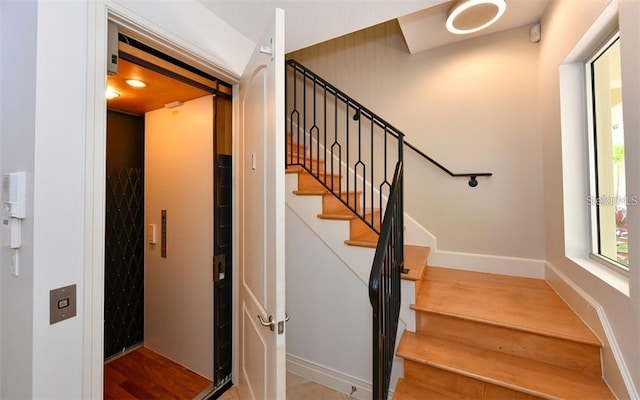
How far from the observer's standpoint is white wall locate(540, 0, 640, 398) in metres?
1.13

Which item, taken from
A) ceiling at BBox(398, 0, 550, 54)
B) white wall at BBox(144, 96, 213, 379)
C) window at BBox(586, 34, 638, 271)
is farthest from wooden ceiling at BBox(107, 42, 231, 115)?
window at BBox(586, 34, 638, 271)

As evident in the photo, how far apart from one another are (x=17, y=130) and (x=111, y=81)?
1.11 meters

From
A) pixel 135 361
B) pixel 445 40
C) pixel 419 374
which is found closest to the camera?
pixel 419 374

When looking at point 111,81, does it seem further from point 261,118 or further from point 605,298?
point 605,298

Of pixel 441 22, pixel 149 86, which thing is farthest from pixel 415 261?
pixel 149 86

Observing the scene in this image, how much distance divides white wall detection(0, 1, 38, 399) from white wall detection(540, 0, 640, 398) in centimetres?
226

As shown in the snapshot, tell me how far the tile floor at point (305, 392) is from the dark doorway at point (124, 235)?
1.29 metres

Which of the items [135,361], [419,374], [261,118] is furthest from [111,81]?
[419,374]

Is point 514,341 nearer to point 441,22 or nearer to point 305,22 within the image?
point 305,22

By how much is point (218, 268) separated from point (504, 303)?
1981mm

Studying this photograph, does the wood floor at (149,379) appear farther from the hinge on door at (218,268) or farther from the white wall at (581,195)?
the white wall at (581,195)

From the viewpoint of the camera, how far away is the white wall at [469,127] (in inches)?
92.5

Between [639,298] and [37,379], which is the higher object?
[639,298]

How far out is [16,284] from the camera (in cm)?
98
